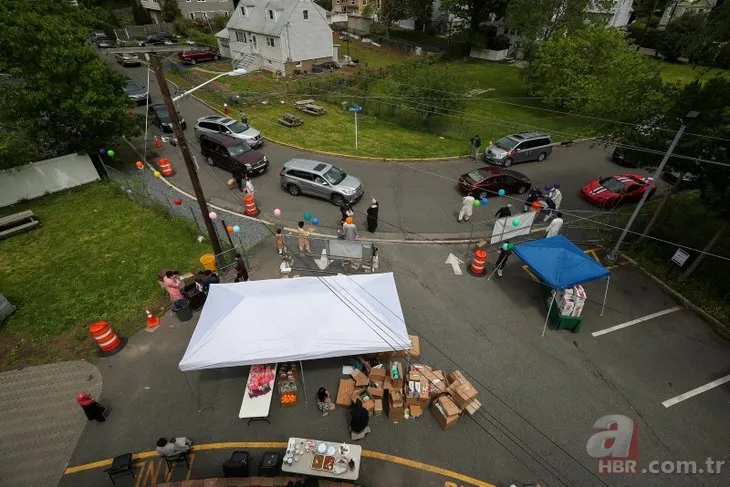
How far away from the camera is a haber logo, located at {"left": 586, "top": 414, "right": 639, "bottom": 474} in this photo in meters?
8.70

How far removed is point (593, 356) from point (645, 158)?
903cm

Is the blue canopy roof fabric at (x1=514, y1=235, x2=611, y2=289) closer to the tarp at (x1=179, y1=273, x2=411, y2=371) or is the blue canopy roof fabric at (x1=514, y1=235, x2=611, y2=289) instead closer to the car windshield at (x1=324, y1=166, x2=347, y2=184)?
the tarp at (x1=179, y1=273, x2=411, y2=371)

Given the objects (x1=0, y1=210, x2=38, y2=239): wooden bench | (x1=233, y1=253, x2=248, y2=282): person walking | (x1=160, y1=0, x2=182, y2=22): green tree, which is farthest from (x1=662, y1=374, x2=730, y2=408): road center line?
(x1=160, y1=0, x2=182, y2=22): green tree

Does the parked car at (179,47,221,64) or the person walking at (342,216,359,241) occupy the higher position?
the parked car at (179,47,221,64)

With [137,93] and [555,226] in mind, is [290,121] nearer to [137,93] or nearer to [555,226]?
[137,93]

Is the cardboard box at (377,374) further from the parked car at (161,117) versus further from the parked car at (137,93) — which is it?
the parked car at (137,93)

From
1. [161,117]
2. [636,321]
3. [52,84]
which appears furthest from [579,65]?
[52,84]

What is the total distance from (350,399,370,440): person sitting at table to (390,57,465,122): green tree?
23.3 meters

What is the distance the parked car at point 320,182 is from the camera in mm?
17844

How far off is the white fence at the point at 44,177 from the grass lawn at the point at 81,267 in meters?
0.55

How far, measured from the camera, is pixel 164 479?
8359 millimetres

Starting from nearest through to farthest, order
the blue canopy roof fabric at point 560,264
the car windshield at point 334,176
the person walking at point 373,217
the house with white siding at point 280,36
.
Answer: the blue canopy roof fabric at point 560,264
the person walking at point 373,217
the car windshield at point 334,176
the house with white siding at point 280,36

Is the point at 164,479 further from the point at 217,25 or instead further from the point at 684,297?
the point at 217,25

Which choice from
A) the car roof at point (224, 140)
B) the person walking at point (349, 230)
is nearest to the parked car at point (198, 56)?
the car roof at point (224, 140)
